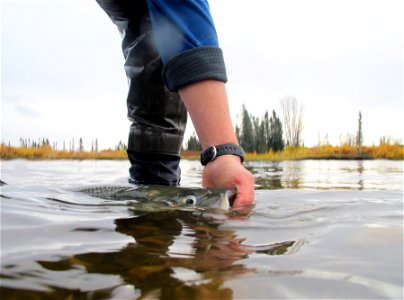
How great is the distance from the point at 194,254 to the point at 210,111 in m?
0.85

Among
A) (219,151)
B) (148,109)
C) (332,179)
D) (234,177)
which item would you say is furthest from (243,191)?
(332,179)

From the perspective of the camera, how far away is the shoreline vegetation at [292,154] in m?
12.5

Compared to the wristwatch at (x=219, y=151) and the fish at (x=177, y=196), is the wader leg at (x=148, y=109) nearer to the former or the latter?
the fish at (x=177, y=196)

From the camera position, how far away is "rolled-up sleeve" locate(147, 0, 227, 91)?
1.67m

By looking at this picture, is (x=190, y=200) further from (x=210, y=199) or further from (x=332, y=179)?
(x=332, y=179)

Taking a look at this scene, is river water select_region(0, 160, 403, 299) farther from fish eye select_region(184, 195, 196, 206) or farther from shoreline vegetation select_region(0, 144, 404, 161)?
shoreline vegetation select_region(0, 144, 404, 161)

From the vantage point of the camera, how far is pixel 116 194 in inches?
A: 75.2

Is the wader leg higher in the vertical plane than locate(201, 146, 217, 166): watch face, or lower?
higher

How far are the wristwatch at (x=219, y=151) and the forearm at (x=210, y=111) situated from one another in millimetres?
24

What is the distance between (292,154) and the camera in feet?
52.8

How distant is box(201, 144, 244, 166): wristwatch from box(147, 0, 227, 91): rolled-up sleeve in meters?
0.28

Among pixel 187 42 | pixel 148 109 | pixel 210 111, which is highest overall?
pixel 187 42

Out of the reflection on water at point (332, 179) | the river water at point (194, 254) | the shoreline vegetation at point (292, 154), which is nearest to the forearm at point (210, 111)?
the river water at point (194, 254)

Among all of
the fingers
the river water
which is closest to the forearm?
the fingers
